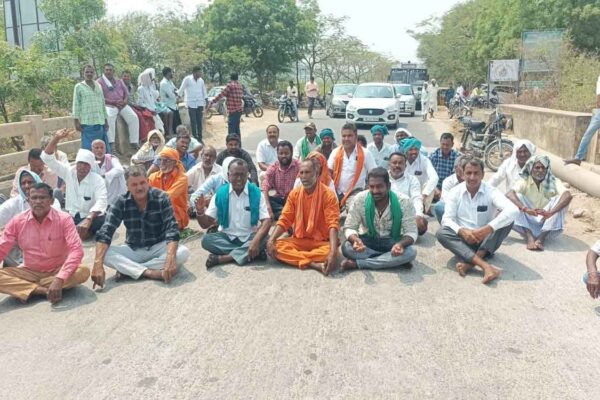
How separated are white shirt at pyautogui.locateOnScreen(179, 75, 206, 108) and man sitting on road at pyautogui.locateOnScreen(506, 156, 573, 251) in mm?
8335

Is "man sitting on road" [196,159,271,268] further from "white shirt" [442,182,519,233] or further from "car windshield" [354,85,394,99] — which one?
"car windshield" [354,85,394,99]

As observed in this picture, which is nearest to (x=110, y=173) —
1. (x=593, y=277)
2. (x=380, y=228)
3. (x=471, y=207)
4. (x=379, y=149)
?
(x=380, y=228)

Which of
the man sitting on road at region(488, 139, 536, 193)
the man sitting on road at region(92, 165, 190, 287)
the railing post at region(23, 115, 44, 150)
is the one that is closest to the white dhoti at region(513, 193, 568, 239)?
the man sitting on road at region(488, 139, 536, 193)

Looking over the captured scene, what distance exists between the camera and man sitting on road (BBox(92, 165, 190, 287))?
499 cm

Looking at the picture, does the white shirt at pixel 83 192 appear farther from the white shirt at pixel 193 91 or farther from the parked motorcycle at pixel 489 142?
the parked motorcycle at pixel 489 142

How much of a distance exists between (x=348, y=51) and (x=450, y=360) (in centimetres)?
4873

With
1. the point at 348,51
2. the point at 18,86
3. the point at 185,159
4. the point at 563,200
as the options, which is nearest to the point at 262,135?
the point at 18,86

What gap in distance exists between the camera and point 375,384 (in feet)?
10.6

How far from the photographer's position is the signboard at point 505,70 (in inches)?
664

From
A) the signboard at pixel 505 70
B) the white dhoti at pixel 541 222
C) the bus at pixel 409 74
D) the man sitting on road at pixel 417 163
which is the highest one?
the bus at pixel 409 74

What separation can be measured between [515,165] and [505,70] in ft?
38.7

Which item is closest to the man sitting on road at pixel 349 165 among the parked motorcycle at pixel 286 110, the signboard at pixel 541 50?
the signboard at pixel 541 50

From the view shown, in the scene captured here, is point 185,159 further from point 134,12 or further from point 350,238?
point 134,12

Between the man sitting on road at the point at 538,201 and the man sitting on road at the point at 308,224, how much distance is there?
2165mm
